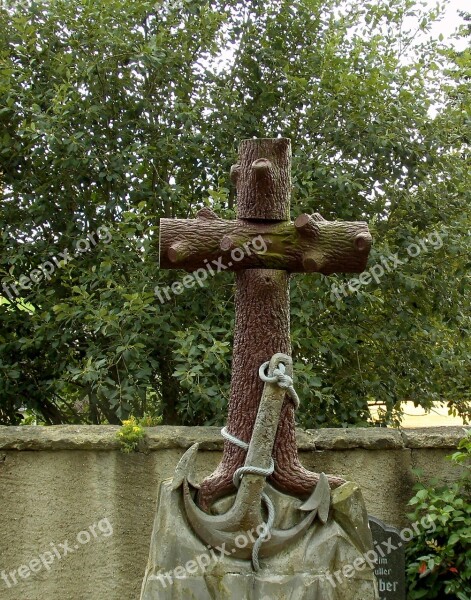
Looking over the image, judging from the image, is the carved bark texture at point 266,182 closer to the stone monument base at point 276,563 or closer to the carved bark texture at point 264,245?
the carved bark texture at point 264,245

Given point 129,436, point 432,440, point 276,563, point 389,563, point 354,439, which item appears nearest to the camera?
point 276,563

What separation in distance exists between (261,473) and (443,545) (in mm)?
2139

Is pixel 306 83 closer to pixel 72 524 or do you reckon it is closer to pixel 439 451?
pixel 439 451

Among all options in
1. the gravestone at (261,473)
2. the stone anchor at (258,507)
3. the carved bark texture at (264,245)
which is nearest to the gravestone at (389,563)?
the gravestone at (261,473)

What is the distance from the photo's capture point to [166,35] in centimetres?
497

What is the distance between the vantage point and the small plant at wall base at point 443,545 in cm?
384

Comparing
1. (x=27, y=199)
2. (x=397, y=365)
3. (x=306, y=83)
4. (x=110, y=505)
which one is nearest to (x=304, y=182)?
(x=306, y=83)

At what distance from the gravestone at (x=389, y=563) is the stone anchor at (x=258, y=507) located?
1.73 metres

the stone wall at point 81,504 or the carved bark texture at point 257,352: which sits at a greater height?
the carved bark texture at point 257,352

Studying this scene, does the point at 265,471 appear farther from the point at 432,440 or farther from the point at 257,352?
the point at 432,440

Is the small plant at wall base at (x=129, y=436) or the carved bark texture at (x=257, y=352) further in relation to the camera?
the small plant at wall base at (x=129, y=436)

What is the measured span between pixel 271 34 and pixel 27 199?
2146mm

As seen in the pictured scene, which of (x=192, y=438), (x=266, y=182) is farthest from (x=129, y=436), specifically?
(x=266, y=182)

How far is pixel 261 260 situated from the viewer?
246 cm
